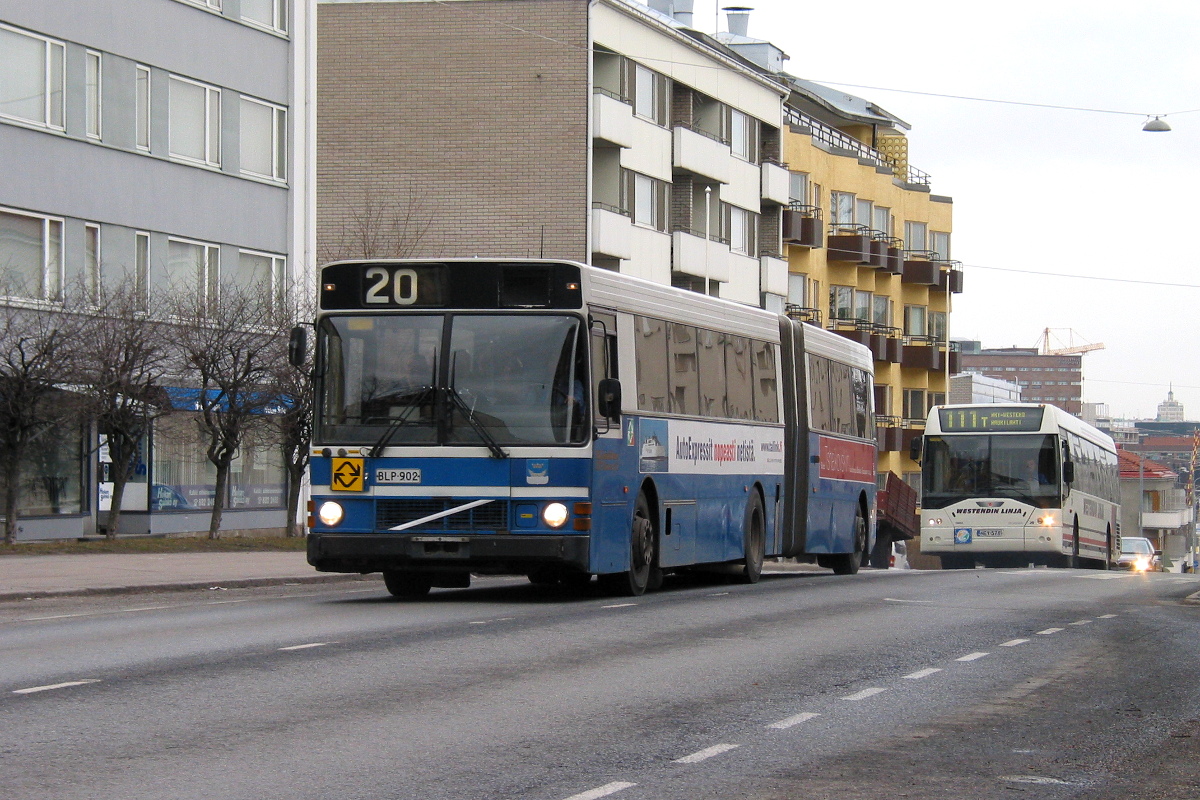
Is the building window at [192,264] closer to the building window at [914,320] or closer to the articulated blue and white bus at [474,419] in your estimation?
the articulated blue and white bus at [474,419]

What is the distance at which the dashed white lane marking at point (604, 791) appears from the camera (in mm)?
7273

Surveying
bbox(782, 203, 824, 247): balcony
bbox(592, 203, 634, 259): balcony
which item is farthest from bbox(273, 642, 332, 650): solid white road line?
bbox(782, 203, 824, 247): balcony

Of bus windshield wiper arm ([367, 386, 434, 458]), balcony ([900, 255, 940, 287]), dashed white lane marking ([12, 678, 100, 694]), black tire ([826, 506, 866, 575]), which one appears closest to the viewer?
dashed white lane marking ([12, 678, 100, 694])

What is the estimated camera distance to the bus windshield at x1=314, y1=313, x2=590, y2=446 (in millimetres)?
16656

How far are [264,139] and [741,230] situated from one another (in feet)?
77.4

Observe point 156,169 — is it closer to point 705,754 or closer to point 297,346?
point 297,346

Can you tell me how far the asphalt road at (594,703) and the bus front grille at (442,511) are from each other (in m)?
0.79

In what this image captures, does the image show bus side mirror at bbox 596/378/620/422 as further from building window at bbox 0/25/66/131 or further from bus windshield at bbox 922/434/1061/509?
bus windshield at bbox 922/434/1061/509

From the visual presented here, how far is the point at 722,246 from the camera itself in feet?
188

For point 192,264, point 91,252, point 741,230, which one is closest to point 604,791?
point 91,252

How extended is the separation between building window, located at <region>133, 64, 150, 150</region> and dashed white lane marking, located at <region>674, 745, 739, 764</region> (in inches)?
1132

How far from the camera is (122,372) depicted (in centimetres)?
2842

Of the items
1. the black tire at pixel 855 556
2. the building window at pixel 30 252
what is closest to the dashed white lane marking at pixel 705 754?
the black tire at pixel 855 556

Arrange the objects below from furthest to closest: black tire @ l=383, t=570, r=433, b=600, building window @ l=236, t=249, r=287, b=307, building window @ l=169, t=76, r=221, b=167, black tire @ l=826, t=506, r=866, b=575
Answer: building window @ l=236, t=249, r=287, b=307 < building window @ l=169, t=76, r=221, b=167 < black tire @ l=826, t=506, r=866, b=575 < black tire @ l=383, t=570, r=433, b=600
